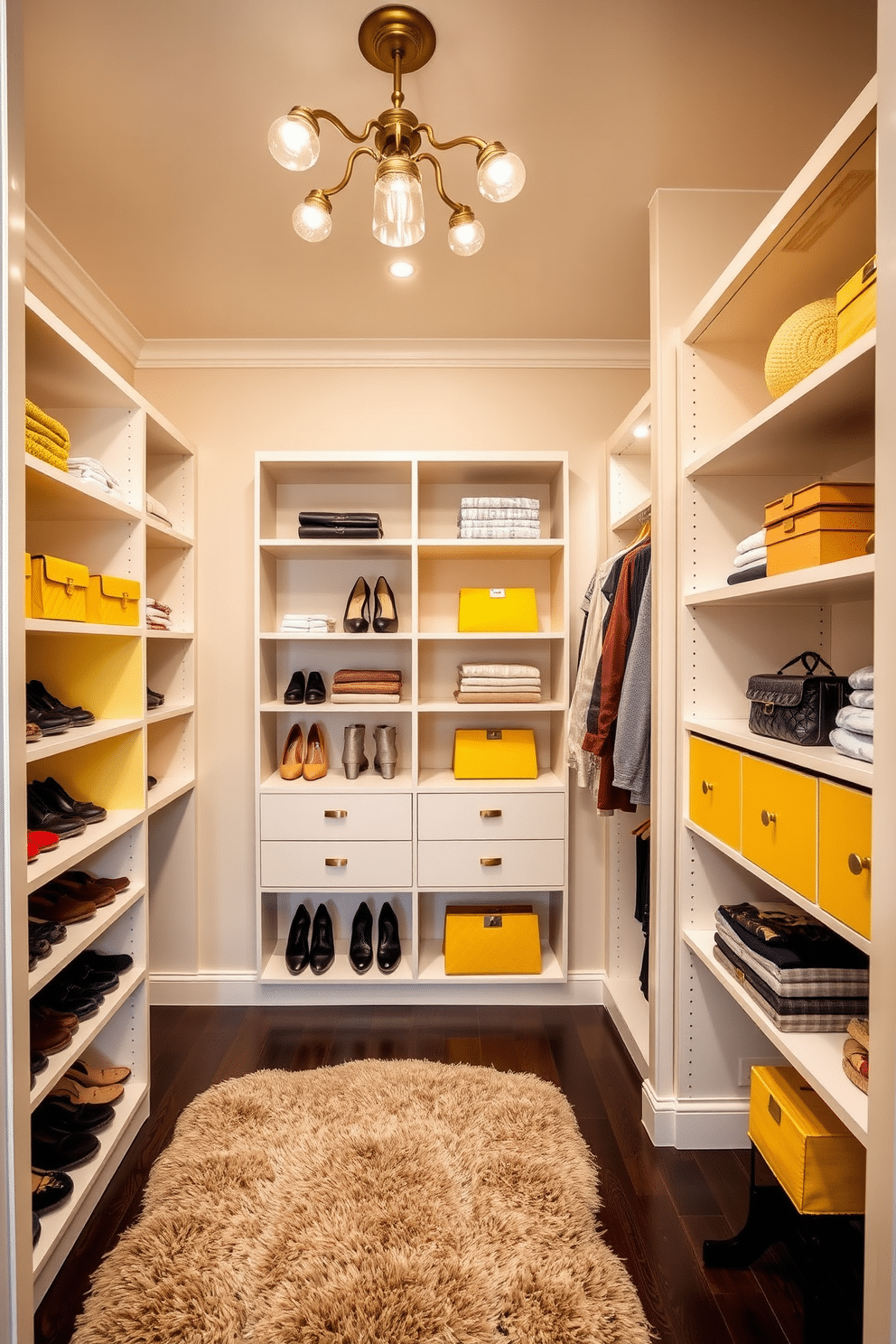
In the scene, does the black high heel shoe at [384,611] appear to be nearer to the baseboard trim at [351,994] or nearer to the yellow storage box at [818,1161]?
the baseboard trim at [351,994]

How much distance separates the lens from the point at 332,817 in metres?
2.77

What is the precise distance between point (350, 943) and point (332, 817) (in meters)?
0.56

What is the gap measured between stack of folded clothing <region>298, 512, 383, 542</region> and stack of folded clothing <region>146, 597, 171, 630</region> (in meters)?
0.58

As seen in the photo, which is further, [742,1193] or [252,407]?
[252,407]

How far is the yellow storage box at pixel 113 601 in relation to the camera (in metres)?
1.92

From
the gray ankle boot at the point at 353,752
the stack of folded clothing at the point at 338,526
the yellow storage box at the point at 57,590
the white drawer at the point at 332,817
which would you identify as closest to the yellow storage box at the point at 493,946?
the white drawer at the point at 332,817

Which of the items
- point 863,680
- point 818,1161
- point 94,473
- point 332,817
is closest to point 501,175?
point 863,680

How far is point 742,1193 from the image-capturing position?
6.03 ft

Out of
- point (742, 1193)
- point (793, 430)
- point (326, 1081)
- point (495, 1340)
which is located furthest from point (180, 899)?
point (793, 430)

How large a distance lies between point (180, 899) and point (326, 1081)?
1038 millimetres

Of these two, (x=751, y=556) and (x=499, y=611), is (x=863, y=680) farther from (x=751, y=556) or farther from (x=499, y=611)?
(x=499, y=611)

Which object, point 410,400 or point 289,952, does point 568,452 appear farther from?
point 289,952

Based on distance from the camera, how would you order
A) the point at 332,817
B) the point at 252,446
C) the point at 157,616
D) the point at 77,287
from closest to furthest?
the point at 77,287 < the point at 157,616 < the point at 332,817 < the point at 252,446

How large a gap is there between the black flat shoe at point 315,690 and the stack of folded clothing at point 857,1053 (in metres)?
2.05
